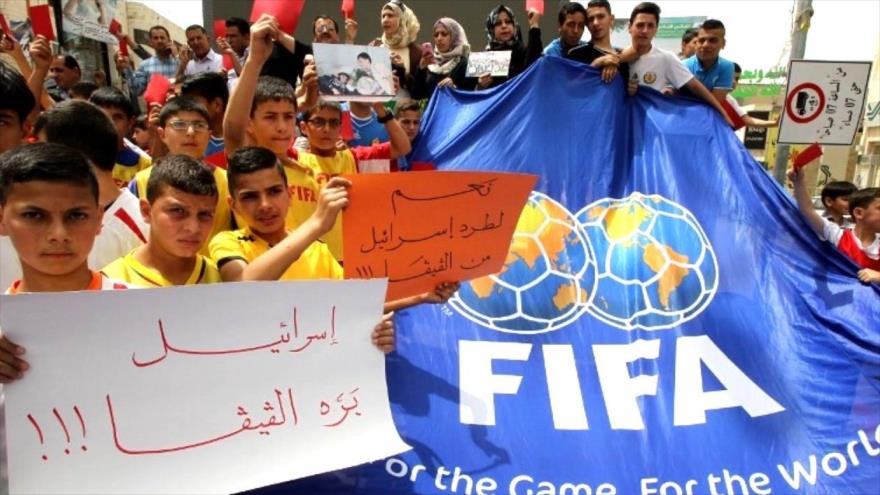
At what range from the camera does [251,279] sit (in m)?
1.57

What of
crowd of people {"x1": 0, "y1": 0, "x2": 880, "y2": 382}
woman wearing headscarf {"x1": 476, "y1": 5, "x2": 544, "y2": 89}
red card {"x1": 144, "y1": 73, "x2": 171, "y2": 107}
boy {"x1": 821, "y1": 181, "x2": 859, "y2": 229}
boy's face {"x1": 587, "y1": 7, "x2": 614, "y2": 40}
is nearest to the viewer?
crowd of people {"x1": 0, "y1": 0, "x2": 880, "y2": 382}

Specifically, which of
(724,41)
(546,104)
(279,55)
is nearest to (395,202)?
(546,104)

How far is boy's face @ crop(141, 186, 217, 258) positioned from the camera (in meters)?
1.54

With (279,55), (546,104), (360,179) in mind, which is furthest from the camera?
(279,55)

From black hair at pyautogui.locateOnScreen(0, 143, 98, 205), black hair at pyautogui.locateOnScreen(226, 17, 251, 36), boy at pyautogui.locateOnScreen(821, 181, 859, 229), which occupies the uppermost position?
black hair at pyautogui.locateOnScreen(226, 17, 251, 36)

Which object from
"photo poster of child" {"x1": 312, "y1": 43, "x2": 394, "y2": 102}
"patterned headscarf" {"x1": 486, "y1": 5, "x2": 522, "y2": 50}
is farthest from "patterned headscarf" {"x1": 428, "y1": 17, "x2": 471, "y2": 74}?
"photo poster of child" {"x1": 312, "y1": 43, "x2": 394, "y2": 102}

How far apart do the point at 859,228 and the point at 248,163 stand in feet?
10.6

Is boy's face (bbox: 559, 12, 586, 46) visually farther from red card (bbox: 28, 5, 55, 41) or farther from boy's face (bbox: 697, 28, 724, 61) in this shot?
red card (bbox: 28, 5, 55, 41)

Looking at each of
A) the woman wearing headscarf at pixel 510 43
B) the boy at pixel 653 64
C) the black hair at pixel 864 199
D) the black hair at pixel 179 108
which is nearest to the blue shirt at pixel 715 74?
the boy at pixel 653 64

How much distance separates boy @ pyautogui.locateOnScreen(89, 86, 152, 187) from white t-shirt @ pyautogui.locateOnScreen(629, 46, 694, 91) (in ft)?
9.07

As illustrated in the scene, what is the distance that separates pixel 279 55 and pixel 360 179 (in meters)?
2.70

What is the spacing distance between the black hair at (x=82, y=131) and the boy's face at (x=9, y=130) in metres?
0.18

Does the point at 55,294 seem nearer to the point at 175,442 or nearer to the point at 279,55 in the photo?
the point at 175,442

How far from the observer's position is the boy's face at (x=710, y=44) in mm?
4098
